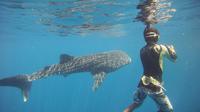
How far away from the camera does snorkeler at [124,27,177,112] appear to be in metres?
7.81

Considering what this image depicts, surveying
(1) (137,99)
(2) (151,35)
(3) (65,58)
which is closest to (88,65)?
(3) (65,58)

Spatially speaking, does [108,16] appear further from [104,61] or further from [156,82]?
[156,82]

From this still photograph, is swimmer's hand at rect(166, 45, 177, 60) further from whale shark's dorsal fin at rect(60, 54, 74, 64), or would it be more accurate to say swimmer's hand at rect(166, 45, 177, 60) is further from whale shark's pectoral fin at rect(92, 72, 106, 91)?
whale shark's dorsal fin at rect(60, 54, 74, 64)

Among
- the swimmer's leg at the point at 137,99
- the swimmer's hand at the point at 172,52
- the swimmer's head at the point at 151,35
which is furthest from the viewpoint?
the swimmer's leg at the point at 137,99

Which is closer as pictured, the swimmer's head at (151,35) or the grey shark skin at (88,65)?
the swimmer's head at (151,35)

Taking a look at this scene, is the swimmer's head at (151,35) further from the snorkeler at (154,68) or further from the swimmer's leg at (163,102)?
the swimmer's leg at (163,102)

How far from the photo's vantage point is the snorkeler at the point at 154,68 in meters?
7.81

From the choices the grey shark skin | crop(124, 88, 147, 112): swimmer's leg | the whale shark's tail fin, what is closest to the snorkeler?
crop(124, 88, 147, 112): swimmer's leg

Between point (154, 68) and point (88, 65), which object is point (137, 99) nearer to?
point (154, 68)

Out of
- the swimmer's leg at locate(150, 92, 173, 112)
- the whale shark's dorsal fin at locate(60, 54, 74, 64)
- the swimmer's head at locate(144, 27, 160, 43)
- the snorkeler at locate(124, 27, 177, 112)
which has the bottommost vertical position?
the swimmer's leg at locate(150, 92, 173, 112)

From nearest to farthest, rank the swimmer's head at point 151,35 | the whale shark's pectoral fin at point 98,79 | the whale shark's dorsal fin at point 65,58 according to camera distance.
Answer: the swimmer's head at point 151,35 → the whale shark's pectoral fin at point 98,79 → the whale shark's dorsal fin at point 65,58

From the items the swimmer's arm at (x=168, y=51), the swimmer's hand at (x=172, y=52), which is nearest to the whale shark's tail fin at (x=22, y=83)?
the swimmer's arm at (x=168, y=51)

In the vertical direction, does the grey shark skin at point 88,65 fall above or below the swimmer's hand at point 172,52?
above

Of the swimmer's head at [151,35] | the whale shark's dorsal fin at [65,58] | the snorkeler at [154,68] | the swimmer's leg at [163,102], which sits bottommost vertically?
the swimmer's leg at [163,102]
